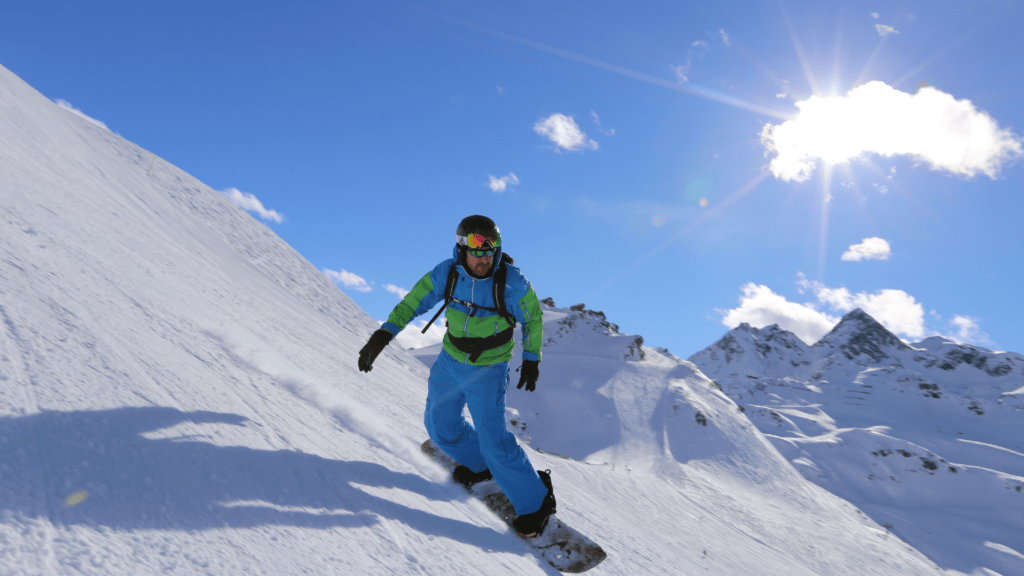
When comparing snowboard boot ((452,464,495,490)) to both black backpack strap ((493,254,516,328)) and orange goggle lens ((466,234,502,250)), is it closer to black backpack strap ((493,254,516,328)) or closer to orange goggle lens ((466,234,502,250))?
black backpack strap ((493,254,516,328))

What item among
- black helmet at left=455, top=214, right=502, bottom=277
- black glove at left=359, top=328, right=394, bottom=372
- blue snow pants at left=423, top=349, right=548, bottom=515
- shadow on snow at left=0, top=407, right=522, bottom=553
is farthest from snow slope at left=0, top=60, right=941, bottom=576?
black helmet at left=455, top=214, right=502, bottom=277

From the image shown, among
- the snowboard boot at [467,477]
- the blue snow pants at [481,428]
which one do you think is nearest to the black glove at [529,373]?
the blue snow pants at [481,428]

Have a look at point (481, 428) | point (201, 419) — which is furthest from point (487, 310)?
point (201, 419)

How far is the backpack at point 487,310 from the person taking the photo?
3594mm

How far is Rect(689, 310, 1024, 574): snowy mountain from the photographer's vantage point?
45.5 m

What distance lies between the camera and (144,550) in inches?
62.8

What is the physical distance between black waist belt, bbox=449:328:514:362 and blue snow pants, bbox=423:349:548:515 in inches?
4.8

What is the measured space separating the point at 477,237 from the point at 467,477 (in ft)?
6.42

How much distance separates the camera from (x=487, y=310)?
144 inches

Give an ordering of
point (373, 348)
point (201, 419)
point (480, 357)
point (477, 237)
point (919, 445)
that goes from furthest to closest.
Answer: point (919, 445) < point (373, 348) < point (480, 357) < point (477, 237) < point (201, 419)

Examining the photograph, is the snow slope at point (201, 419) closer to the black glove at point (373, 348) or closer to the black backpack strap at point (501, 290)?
the black glove at point (373, 348)

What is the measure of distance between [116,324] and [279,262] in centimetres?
691

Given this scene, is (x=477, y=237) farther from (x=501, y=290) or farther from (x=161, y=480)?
(x=161, y=480)

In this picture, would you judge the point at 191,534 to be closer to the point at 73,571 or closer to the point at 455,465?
the point at 73,571
